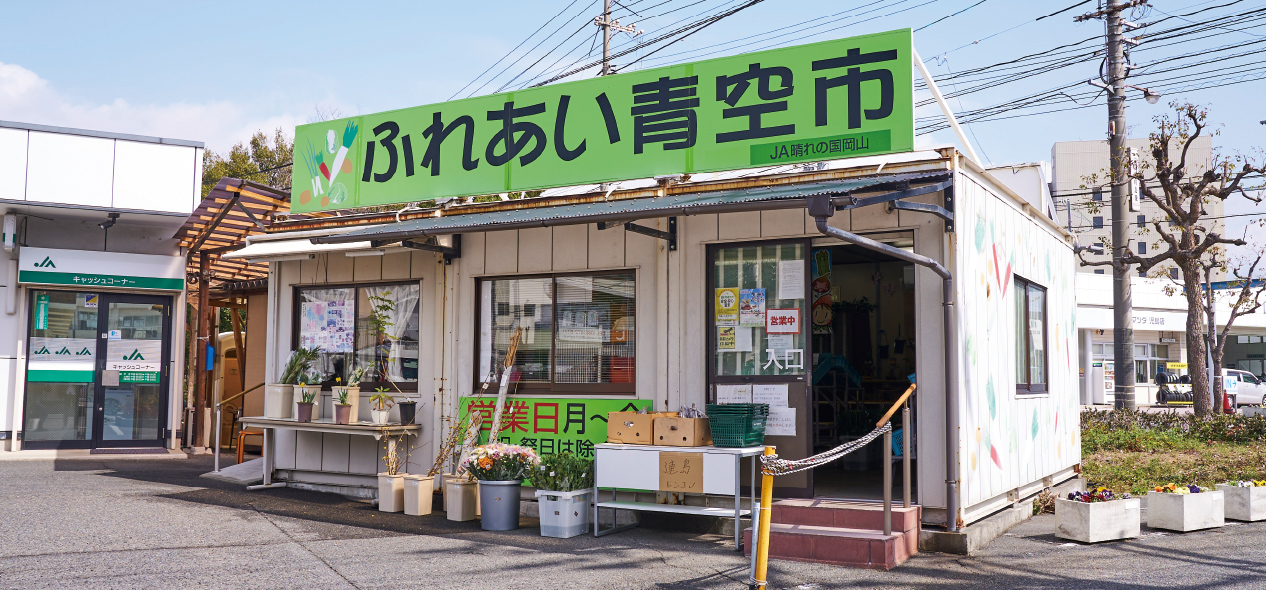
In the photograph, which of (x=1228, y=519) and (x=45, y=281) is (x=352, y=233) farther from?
(x=1228, y=519)

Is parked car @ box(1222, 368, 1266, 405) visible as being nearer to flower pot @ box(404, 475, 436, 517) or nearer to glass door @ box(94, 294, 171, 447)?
flower pot @ box(404, 475, 436, 517)

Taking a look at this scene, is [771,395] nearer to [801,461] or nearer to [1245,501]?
[801,461]

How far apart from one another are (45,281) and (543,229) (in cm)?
936

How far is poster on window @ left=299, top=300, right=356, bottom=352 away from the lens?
11.1 meters

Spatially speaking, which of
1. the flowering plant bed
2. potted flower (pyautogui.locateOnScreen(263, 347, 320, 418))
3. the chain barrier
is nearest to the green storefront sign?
the flowering plant bed

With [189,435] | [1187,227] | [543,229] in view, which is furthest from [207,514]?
[1187,227]

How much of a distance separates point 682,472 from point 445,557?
2.09m

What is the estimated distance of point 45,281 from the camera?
47.9 feet

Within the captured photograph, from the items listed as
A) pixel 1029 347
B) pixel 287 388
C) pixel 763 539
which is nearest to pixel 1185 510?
pixel 1029 347

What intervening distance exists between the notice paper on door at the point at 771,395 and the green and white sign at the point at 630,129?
1969 mm

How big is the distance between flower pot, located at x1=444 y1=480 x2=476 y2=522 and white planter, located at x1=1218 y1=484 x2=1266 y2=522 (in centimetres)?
737

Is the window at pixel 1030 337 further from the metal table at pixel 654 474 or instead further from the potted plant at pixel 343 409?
the potted plant at pixel 343 409

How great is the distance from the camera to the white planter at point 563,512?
8344 mm

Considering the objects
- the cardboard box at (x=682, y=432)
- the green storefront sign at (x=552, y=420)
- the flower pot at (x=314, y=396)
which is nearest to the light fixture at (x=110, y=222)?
the flower pot at (x=314, y=396)
